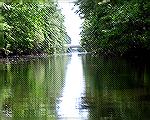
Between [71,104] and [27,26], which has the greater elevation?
[27,26]

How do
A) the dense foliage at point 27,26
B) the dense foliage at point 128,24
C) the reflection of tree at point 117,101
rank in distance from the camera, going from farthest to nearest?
the dense foliage at point 27,26 < the dense foliage at point 128,24 < the reflection of tree at point 117,101

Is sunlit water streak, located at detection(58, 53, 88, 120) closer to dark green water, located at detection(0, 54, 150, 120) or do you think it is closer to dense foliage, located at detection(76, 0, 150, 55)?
dark green water, located at detection(0, 54, 150, 120)

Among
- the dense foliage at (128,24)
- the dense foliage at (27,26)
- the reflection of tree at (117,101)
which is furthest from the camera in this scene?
the dense foliage at (27,26)

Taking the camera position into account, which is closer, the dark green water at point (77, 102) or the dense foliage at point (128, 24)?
the dark green water at point (77, 102)

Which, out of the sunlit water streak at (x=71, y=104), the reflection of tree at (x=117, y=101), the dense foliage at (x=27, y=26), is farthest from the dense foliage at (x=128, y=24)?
the reflection of tree at (x=117, y=101)

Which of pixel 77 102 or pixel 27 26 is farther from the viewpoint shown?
pixel 27 26

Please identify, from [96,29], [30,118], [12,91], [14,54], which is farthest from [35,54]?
[30,118]

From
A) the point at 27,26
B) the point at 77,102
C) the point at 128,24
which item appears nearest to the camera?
the point at 77,102

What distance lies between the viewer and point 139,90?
10.7m

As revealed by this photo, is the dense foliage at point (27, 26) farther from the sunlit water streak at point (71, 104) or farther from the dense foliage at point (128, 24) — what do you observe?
the sunlit water streak at point (71, 104)

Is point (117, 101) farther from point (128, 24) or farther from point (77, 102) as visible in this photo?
point (128, 24)

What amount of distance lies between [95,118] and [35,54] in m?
42.1

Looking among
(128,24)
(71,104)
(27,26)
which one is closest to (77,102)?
(71,104)

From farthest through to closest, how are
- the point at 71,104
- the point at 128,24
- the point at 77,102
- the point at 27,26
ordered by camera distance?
the point at 27,26 < the point at 128,24 < the point at 77,102 < the point at 71,104
